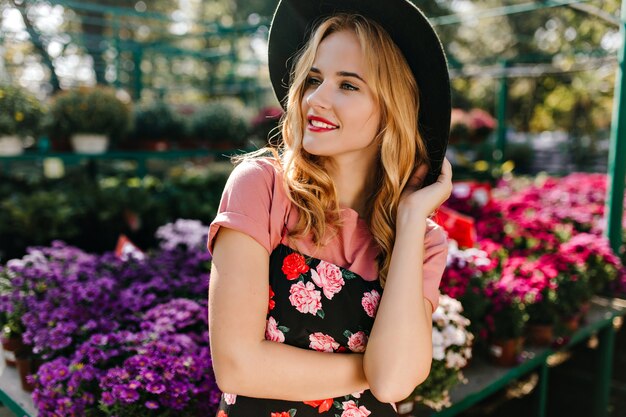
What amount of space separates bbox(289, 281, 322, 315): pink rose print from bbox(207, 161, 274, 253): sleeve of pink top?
0.41 feet

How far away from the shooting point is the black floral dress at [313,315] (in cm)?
132

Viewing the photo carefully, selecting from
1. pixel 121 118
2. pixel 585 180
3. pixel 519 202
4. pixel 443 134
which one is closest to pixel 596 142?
pixel 585 180

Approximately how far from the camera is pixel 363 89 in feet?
4.47

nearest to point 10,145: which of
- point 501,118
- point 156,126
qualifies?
point 156,126

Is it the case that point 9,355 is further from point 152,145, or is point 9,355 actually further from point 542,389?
point 152,145

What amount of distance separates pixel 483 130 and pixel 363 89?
31.3 feet

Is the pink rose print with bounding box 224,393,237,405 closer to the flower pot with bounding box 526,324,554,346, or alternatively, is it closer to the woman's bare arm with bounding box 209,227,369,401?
the woman's bare arm with bounding box 209,227,369,401

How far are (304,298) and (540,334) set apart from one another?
209 centimetres

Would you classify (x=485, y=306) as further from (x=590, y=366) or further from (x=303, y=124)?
(x=590, y=366)

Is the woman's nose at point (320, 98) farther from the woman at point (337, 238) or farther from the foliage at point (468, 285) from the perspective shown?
the foliage at point (468, 285)

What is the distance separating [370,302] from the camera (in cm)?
138

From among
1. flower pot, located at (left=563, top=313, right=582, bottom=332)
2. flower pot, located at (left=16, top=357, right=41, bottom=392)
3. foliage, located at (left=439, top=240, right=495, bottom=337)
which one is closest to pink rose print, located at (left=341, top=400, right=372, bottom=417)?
foliage, located at (left=439, top=240, right=495, bottom=337)

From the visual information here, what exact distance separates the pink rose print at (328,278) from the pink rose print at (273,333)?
0.14 meters

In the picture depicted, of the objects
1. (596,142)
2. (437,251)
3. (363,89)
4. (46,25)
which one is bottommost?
(596,142)
